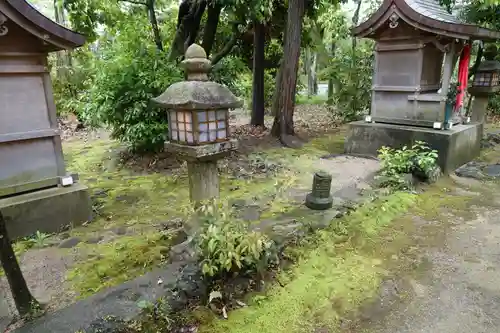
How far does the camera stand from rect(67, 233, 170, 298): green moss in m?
3.64

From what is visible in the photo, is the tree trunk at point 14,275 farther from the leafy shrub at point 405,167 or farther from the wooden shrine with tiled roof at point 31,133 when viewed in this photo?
the leafy shrub at point 405,167

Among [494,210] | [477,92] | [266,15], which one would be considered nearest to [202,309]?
[494,210]

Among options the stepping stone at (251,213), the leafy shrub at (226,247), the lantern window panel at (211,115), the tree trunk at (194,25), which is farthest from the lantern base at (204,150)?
the tree trunk at (194,25)

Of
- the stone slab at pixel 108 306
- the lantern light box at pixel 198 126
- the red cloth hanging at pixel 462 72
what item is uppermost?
the red cloth hanging at pixel 462 72

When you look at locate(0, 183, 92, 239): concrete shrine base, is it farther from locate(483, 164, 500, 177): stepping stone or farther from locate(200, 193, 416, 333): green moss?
locate(483, 164, 500, 177): stepping stone

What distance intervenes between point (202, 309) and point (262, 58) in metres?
9.67

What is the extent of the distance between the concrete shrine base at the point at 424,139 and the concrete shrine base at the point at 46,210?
6.15 m

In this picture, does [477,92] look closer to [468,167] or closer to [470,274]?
[468,167]

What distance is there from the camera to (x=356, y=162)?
8000mm

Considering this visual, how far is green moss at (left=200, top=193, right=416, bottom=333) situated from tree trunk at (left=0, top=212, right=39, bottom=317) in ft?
4.62

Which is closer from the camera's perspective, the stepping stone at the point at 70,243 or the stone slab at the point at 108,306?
the stone slab at the point at 108,306

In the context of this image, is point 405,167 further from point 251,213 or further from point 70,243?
point 70,243

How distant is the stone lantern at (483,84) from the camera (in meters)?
9.75

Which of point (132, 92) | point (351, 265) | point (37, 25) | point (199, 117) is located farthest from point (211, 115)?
point (132, 92)
